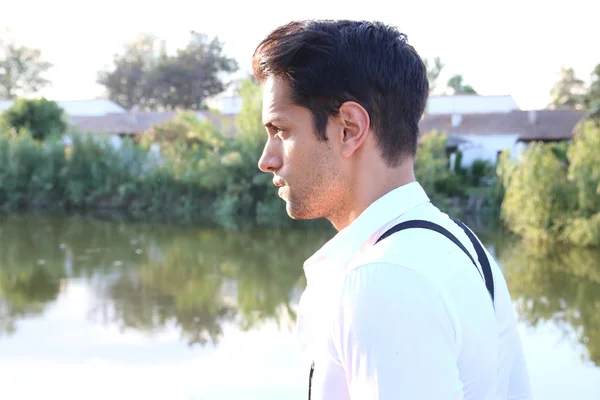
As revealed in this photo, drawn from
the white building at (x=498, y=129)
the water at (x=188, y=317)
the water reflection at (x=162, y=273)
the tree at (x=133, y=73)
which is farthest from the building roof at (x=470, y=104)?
the water at (x=188, y=317)

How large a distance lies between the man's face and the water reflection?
7.10 m

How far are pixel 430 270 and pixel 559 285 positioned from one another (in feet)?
36.9

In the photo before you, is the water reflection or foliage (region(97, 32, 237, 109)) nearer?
the water reflection

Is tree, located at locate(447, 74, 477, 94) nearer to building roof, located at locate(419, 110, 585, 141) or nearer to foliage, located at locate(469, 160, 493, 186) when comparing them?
building roof, located at locate(419, 110, 585, 141)

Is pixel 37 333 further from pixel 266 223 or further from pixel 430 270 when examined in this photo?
pixel 266 223

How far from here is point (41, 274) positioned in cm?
1210

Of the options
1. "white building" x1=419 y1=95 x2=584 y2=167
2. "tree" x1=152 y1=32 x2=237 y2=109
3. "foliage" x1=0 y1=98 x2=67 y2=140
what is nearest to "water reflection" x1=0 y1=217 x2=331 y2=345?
"foliage" x1=0 y1=98 x2=67 y2=140

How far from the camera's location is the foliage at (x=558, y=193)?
591 inches

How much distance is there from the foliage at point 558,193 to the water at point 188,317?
0.59m

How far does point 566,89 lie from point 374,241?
44109mm

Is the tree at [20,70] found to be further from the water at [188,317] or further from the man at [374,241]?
the man at [374,241]

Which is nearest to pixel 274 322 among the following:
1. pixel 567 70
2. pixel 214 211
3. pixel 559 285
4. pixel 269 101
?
pixel 559 285

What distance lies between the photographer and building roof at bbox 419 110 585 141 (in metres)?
29.8

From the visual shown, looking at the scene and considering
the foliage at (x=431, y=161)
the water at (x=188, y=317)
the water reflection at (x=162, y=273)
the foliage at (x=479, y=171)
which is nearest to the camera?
the water at (x=188, y=317)
